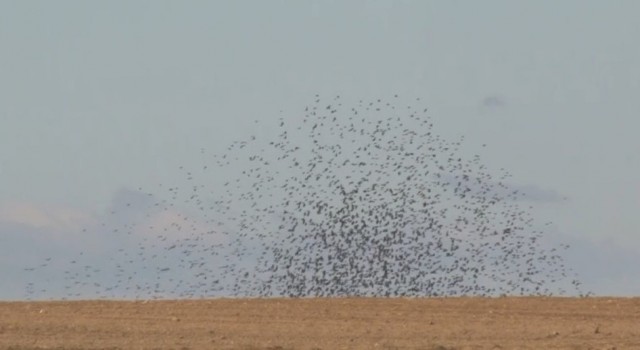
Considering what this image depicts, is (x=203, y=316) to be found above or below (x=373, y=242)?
below

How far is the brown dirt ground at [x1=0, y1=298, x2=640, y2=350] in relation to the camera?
24.7 m

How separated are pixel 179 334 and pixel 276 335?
1.67 meters

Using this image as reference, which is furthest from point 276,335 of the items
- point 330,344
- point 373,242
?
point 373,242

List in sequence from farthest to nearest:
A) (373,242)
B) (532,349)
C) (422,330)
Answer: (373,242) → (422,330) → (532,349)

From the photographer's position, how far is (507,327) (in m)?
27.3

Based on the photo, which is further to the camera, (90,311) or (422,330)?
(90,311)

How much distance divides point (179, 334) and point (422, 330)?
4.32m

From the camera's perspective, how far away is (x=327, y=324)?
27328 mm

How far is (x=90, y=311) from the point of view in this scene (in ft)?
96.1

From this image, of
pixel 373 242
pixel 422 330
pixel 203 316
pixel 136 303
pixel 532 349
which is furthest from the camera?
pixel 373 242

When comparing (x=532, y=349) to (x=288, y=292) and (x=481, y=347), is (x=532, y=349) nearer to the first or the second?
(x=481, y=347)

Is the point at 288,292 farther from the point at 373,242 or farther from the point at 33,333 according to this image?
the point at 33,333

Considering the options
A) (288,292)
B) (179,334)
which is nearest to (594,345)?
(179,334)

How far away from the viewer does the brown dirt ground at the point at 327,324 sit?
Result: 24734 mm
